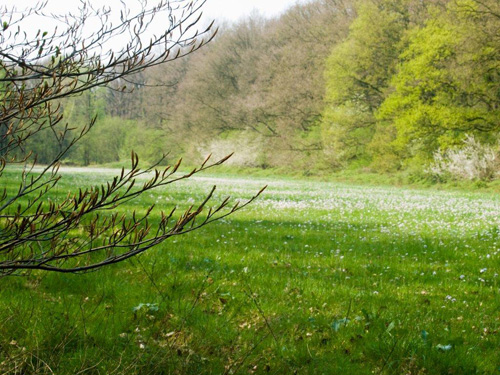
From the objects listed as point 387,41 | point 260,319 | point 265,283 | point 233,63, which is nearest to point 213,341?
point 260,319

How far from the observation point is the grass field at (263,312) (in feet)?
11.2

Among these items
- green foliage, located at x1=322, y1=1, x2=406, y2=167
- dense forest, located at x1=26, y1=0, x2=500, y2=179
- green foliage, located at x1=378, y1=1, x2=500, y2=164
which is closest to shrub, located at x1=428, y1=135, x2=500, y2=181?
dense forest, located at x1=26, y1=0, x2=500, y2=179

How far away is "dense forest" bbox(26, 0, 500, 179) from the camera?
98.5 feet

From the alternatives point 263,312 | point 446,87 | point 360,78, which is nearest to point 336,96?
point 360,78

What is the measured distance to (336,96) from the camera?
39.8 m

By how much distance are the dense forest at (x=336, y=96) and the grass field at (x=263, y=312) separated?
5.82 metres

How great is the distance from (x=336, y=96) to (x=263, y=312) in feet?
122

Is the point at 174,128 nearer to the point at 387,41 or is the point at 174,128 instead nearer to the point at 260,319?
the point at 387,41

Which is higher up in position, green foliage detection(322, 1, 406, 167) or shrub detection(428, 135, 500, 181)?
green foliage detection(322, 1, 406, 167)

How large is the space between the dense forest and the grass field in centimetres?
582

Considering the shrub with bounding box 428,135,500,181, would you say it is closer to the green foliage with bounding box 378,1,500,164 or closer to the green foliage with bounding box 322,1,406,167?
the green foliage with bounding box 378,1,500,164

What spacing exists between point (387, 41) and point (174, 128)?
34.4 metres

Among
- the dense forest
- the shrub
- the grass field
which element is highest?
the dense forest

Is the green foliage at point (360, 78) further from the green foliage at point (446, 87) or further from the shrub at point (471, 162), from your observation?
Result: the shrub at point (471, 162)
